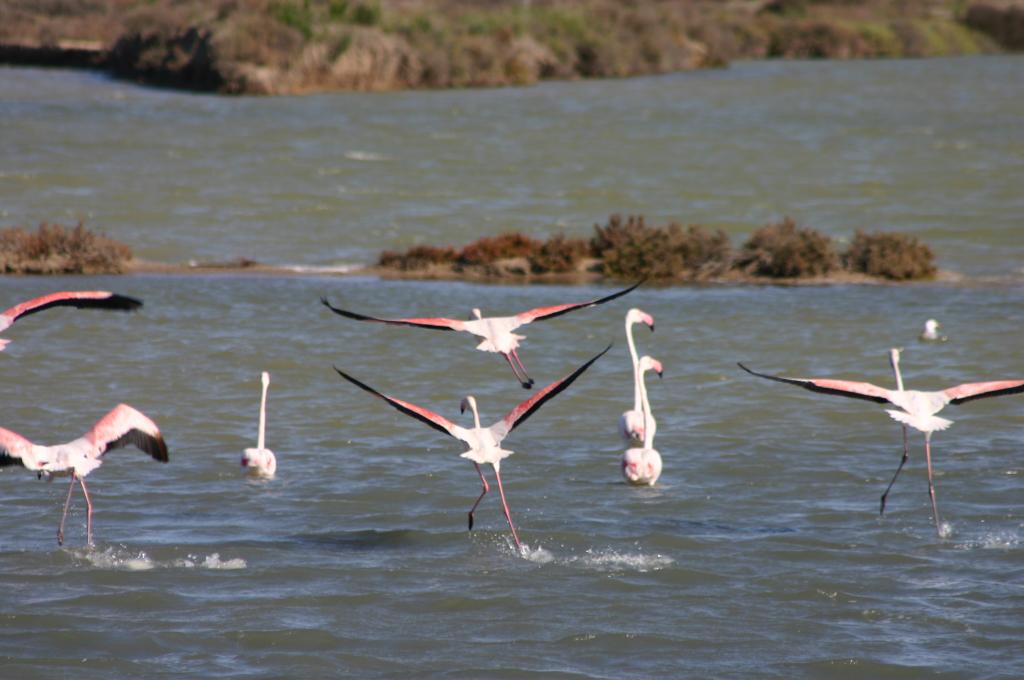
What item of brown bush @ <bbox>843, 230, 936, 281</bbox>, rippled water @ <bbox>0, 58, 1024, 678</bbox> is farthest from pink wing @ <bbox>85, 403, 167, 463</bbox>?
Answer: brown bush @ <bbox>843, 230, 936, 281</bbox>

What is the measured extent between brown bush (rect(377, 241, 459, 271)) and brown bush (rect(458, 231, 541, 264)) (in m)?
0.20

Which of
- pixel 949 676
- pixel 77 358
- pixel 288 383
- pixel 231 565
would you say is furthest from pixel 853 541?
pixel 77 358

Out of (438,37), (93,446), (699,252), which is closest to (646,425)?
Answer: (93,446)

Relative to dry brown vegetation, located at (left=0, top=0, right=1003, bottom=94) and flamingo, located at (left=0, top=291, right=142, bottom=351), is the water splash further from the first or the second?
dry brown vegetation, located at (left=0, top=0, right=1003, bottom=94)

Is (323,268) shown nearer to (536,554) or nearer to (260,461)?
(260,461)

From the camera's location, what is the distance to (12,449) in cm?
1065

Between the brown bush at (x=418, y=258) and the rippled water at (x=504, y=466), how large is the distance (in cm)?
132

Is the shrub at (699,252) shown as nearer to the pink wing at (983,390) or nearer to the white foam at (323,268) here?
the white foam at (323,268)

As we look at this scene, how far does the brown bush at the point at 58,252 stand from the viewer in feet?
75.6

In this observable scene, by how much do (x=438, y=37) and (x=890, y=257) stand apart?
3501cm

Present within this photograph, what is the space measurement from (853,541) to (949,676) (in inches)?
98.1

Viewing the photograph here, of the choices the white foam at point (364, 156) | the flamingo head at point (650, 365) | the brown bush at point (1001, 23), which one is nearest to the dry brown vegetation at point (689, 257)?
the flamingo head at point (650, 365)

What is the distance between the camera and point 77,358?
59.3ft

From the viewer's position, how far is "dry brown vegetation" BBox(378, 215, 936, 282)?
74.8 feet
